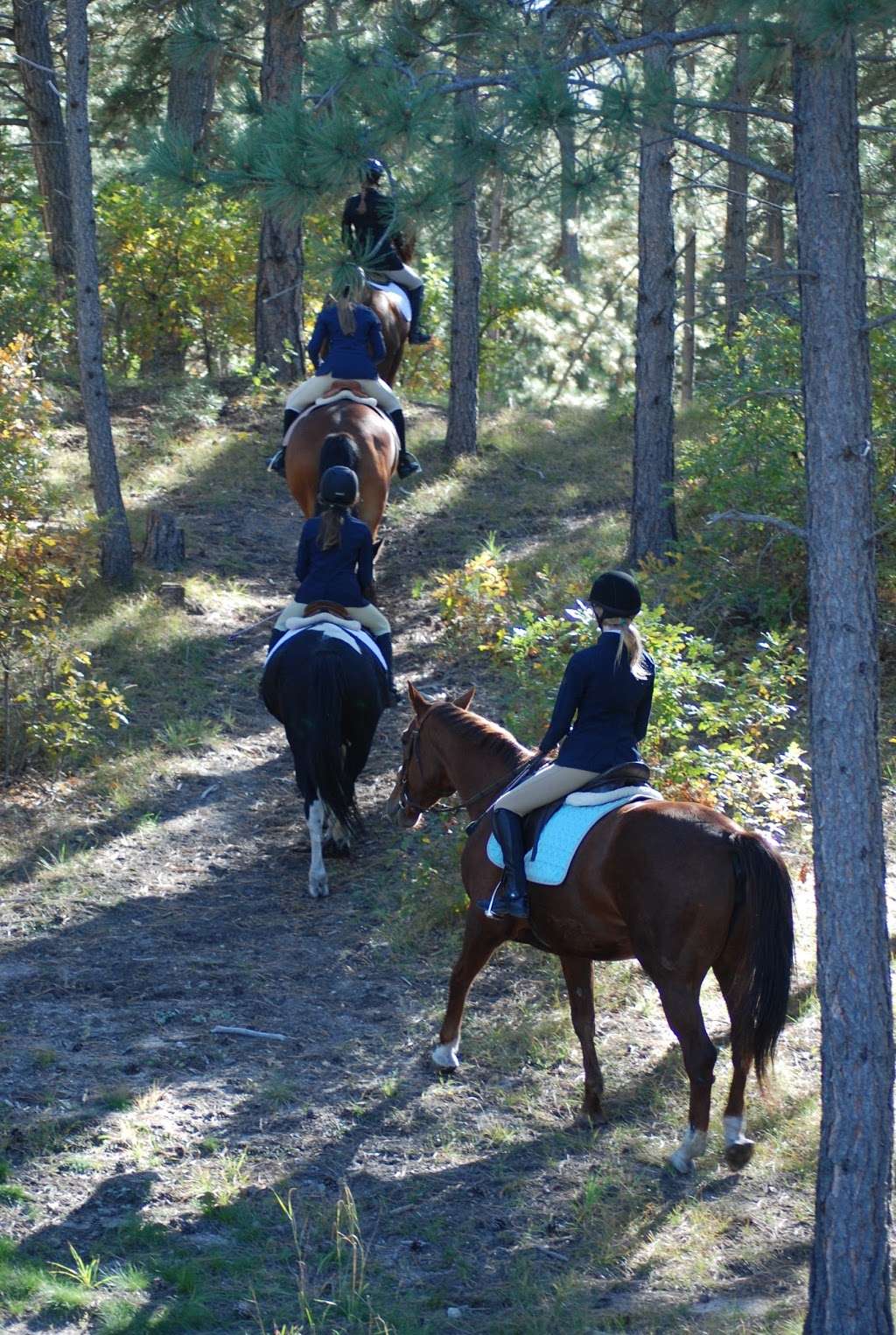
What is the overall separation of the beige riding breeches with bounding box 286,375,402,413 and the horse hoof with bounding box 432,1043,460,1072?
7306 millimetres

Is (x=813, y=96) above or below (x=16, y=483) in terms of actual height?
above

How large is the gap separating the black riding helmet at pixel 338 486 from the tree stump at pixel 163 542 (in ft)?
16.1

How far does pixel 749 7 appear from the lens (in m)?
5.23

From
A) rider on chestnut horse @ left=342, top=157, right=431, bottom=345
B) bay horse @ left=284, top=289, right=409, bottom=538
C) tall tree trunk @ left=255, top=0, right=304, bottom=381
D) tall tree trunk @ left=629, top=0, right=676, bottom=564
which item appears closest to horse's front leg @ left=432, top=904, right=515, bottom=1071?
rider on chestnut horse @ left=342, top=157, right=431, bottom=345

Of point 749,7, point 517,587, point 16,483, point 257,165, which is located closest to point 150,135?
point 257,165

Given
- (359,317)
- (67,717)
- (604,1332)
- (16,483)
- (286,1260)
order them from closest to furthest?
(604,1332)
(286,1260)
(16,483)
(67,717)
(359,317)

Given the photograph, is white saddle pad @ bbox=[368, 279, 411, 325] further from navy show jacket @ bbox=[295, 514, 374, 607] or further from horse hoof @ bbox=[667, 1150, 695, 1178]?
horse hoof @ bbox=[667, 1150, 695, 1178]

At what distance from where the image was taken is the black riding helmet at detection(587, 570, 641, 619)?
6316mm

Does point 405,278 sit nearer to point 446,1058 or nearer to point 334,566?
point 334,566

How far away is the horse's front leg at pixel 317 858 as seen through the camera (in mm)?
9234

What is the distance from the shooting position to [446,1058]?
7.04 metres

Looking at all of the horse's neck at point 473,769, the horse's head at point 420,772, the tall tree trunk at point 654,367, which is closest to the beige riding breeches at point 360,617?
the horse's head at point 420,772

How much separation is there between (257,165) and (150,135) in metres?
0.79

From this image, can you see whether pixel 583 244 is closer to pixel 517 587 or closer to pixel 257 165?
pixel 517 587
